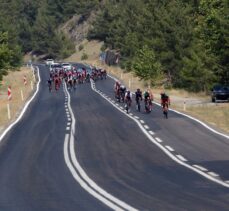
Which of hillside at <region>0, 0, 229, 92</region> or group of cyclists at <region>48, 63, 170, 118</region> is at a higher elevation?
hillside at <region>0, 0, 229, 92</region>

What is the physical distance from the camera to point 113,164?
1800 cm

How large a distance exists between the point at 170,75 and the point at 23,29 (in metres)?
95.4

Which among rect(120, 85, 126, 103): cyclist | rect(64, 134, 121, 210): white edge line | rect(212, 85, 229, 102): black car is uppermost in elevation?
rect(64, 134, 121, 210): white edge line

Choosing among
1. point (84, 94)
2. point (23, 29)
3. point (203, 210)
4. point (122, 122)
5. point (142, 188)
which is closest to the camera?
point (203, 210)

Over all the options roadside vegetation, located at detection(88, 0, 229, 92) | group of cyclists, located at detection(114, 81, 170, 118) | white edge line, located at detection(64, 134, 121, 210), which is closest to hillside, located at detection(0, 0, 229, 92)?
roadside vegetation, located at detection(88, 0, 229, 92)

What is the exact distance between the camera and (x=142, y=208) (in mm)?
11570

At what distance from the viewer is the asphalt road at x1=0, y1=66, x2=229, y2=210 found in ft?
41.4

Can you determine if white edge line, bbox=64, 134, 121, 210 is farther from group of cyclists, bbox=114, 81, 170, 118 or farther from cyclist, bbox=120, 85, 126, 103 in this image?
cyclist, bbox=120, 85, 126, 103

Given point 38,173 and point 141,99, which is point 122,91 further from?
point 38,173

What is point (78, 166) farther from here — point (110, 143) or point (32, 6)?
point (32, 6)

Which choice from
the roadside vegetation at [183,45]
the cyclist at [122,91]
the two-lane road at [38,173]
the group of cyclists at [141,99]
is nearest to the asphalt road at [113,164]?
the two-lane road at [38,173]

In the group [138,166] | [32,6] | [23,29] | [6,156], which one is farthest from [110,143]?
[32,6]

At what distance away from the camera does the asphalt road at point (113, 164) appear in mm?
12630

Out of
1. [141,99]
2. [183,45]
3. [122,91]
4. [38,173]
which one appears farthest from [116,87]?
[38,173]
